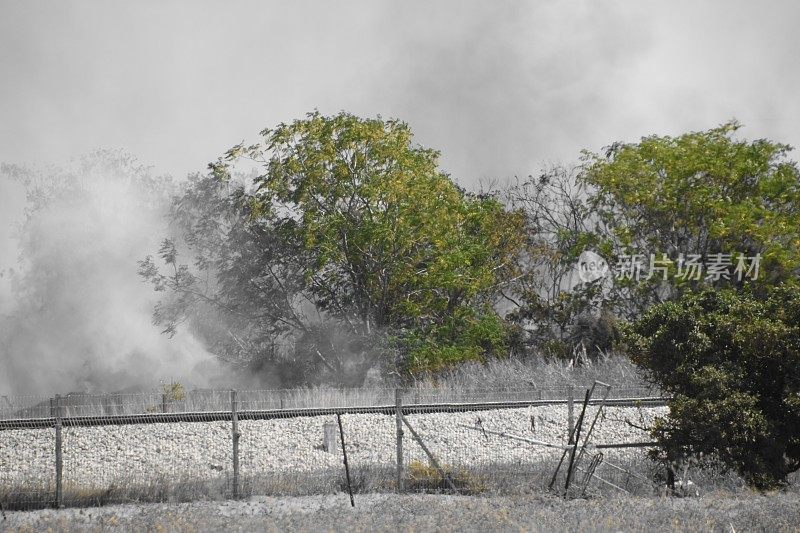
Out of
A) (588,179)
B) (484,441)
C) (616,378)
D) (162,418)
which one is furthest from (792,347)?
(588,179)

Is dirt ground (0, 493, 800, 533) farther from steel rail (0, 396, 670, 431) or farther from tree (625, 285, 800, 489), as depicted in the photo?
steel rail (0, 396, 670, 431)

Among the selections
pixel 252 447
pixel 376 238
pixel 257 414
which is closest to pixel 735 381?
pixel 252 447

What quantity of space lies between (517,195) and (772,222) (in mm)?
13066

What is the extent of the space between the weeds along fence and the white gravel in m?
0.03

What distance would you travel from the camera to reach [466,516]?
502 inches

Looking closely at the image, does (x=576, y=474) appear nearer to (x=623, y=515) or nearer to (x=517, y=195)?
(x=623, y=515)

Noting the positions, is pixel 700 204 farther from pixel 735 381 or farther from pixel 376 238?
pixel 735 381

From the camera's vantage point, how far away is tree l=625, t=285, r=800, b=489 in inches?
635

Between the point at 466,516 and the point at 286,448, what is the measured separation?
9.05 metres

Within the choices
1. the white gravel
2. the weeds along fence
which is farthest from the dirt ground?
the white gravel

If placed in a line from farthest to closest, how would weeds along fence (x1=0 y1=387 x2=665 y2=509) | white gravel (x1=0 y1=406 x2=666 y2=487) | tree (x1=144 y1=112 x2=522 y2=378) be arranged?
tree (x1=144 y1=112 x2=522 y2=378) → white gravel (x1=0 y1=406 x2=666 y2=487) → weeds along fence (x1=0 y1=387 x2=665 y2=509)

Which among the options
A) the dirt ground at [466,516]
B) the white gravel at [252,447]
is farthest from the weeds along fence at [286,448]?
the dirt ground at [466,516]

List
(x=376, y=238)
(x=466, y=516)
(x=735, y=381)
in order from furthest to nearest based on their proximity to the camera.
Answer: (x=376, y=238) < (x=735, y=381) < (x=466, y=516)

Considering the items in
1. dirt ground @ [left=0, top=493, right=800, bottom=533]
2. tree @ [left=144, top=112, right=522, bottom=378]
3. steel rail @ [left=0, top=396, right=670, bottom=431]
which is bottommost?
dirt ground @ [left=0, top=493, right=800, bottom=533]
